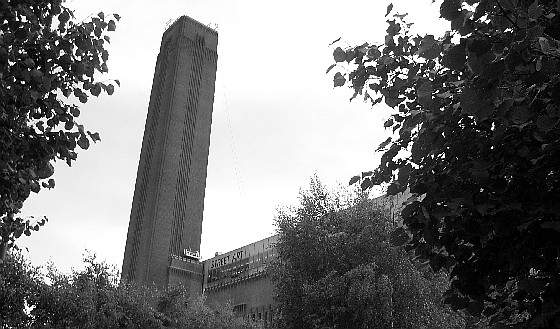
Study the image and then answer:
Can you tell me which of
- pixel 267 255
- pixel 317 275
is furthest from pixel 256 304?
pixel 317 275

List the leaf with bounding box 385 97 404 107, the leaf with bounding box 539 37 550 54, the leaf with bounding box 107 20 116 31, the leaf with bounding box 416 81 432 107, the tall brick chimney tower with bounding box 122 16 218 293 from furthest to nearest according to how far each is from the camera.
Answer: the tall brick chimney tower with bounding box 122 16 218 293, the leaf with bounding box 107 20 116 31, the leaf with bounding box 385 97 404 107, the leaf with bounding box 416 81 432 107, the leaf with bounding box 539 37 550 54

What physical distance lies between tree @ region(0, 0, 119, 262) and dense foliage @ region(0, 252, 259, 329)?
86.5ft

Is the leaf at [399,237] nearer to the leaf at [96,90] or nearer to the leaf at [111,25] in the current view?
the leaf at [96,90]

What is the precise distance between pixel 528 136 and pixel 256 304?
63.2 metres

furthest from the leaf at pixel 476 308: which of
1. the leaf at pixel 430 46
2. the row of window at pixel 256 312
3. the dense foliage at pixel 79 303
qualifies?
the row of window at pixel 256 312

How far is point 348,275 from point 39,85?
64.8ft

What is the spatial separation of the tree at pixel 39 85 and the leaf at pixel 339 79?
3114 millimetres

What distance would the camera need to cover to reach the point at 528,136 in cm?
625

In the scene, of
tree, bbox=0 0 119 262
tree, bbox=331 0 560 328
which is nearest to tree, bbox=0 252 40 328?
tree, bbox=0 0 119 262

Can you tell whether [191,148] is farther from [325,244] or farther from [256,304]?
[325,244]

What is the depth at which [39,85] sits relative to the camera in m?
7.32

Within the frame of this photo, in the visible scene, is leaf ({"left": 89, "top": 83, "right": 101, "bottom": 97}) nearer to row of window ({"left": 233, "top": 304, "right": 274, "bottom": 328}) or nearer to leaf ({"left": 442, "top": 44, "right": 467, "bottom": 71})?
leaf ({"left": 442, "top": 44, "right": 467, "bottom": 71})

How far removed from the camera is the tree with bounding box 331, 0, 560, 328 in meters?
4.92

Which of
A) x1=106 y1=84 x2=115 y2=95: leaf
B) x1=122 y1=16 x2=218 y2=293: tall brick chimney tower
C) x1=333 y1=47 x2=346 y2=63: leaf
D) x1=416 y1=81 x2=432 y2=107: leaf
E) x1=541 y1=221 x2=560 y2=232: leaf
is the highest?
x1=122 y1=16 x2=218 y2=293: tall brick chimney tower
